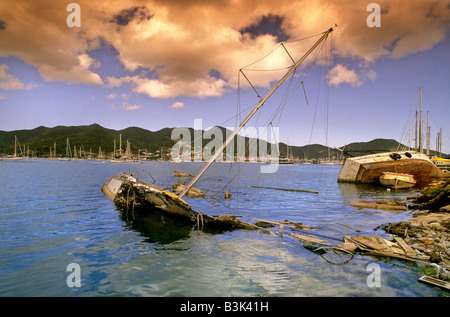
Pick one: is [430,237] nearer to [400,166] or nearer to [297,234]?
[297,234]

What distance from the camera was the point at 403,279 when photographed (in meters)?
7.89

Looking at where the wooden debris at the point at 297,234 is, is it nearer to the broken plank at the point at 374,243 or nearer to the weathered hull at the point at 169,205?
the weathered hull at the point at 169,205

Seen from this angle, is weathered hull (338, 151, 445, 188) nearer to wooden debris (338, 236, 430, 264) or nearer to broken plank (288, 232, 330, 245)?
wooden debris (338, 236, 430, 264)

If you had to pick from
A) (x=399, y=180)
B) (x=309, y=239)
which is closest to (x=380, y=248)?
(x=309, y=239)

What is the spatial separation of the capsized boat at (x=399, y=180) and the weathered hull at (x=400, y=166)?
251cm

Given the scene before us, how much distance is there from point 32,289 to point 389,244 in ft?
47.6

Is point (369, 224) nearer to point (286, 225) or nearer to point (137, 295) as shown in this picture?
point (286, 225)

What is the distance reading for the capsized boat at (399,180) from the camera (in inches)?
1511

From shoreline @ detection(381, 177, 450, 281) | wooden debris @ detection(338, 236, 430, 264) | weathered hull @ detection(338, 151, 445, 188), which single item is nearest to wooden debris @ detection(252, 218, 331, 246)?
wooden debris @ detection(338, 236, 430, 264)

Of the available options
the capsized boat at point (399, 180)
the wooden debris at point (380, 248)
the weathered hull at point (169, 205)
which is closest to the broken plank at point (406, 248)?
the wooden debris at point (380, 248)

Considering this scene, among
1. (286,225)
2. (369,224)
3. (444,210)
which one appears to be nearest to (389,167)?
(444,210)

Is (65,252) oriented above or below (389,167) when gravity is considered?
below

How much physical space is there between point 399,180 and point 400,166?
4.12 meters

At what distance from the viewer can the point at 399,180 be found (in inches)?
1510
